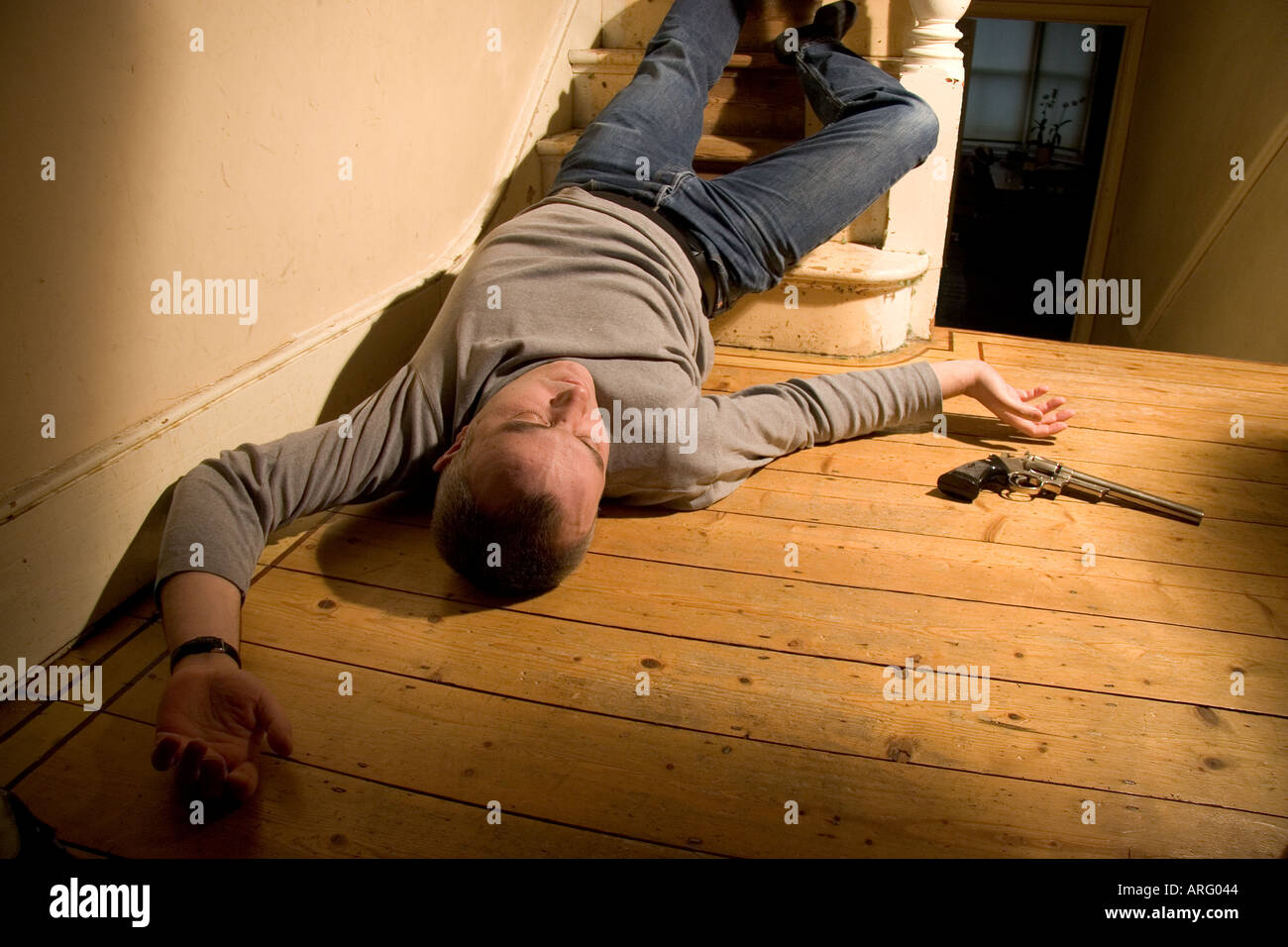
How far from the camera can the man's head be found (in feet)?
3.73

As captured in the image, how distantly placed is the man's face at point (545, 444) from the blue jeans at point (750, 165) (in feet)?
2.19

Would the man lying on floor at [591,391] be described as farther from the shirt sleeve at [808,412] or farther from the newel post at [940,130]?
the newel post at [940,130]

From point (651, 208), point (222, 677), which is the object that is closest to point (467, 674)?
point (222, 677)

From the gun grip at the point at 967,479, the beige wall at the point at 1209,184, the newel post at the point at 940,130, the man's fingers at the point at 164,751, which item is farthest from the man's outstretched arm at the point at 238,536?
the beige wall at the point at 1209,184

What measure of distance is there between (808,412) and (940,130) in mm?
923

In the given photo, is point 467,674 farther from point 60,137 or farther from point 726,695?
point 60,137

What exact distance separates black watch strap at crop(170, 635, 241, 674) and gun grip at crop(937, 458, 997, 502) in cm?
119

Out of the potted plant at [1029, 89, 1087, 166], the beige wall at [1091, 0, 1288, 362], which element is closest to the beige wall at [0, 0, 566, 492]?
the beige wall at [1091, 0, 1288, 362]

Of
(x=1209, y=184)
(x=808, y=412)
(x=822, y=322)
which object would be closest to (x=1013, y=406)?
(x=808, y=412)

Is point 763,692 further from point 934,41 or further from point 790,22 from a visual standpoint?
point 790,22

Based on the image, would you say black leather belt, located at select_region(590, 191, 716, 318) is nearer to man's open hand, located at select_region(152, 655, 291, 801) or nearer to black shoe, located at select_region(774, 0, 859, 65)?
black shoe, located at select_region(774, 0, 859, 65)
